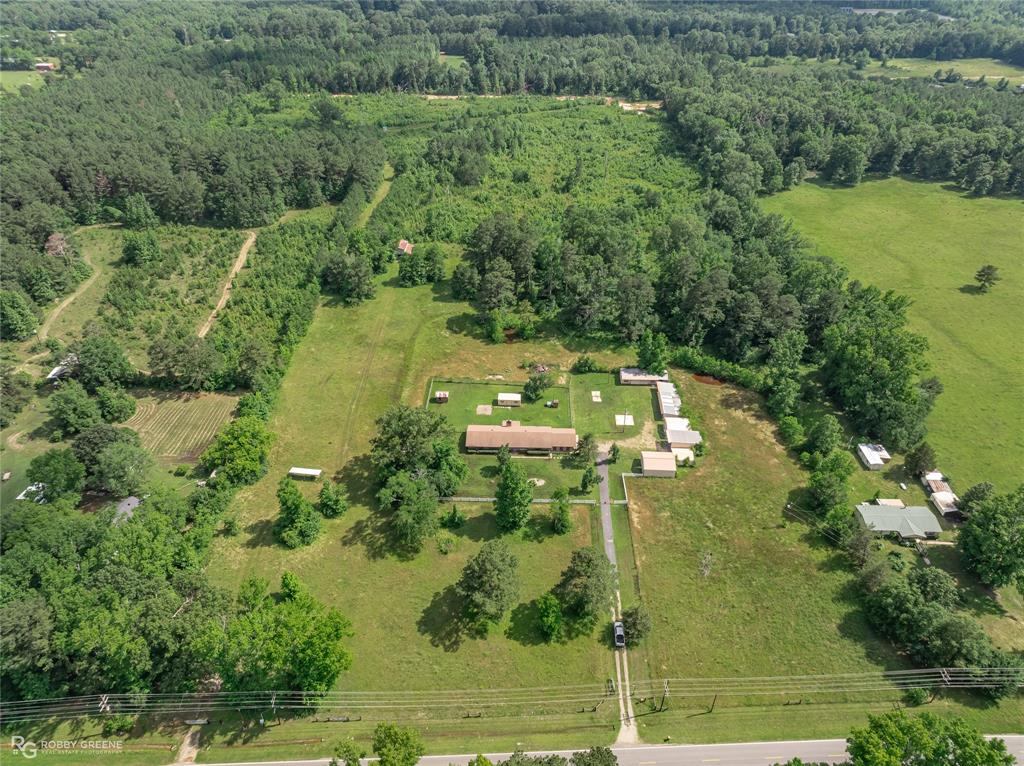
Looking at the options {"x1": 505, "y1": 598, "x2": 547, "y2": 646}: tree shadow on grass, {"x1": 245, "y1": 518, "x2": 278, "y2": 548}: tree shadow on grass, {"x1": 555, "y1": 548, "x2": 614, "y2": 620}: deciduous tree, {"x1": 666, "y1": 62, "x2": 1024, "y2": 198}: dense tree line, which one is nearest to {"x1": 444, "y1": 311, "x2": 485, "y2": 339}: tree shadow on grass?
{"x1": 245, "y1": 518, "x2": 278, "y2": 548}: tree shadow on grass

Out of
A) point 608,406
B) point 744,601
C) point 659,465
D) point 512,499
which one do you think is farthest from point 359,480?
point 744,601

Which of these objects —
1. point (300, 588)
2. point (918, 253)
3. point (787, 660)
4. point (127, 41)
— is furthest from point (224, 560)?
point (127, 41)

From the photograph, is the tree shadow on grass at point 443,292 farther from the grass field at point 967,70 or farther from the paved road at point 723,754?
the grass field at point 967,70

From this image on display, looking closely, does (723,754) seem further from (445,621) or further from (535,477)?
(535,477)

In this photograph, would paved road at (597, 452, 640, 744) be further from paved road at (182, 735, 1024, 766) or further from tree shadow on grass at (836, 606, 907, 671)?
tree shadow on grass at (836, 606, 907, 671)

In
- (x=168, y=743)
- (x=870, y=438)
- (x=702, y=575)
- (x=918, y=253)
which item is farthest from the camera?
(x=918, y=253)

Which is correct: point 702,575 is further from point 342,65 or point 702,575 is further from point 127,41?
point 127,41
